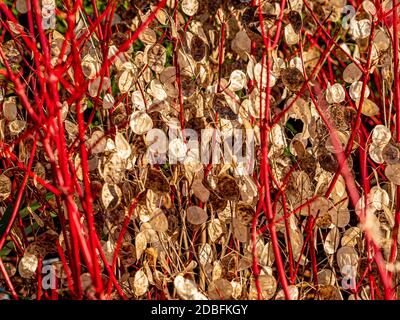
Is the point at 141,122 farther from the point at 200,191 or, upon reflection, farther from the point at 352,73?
the point at 352,73

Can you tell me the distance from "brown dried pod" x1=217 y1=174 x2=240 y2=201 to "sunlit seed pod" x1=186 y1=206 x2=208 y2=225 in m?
0.05

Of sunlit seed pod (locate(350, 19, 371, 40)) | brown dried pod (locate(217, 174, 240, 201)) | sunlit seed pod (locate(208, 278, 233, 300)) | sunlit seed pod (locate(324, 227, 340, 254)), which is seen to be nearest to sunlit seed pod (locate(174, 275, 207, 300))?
sunlit seed pod (locate(208, 278, 233, 300))

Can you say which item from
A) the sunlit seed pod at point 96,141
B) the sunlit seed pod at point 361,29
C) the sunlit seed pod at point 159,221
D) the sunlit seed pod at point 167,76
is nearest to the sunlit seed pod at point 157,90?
the sunlit seed pod at point 167,76

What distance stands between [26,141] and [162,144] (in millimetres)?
295

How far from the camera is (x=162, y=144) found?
3.48ft

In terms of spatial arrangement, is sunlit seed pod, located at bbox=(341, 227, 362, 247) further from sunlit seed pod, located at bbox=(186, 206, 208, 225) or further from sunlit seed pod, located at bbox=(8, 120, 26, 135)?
sunlit seed pod, located at bbox=(8, 120, 26, 135)

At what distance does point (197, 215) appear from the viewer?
1.03 m

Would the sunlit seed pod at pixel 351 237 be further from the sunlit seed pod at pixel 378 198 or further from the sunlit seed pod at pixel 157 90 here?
the sunlit seed pod at pixel 157 90

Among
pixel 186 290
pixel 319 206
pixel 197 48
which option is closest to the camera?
pixel 186 290

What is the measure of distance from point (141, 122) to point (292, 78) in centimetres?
24

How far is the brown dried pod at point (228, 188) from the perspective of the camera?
995 millimetres

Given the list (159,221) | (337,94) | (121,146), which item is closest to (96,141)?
(121,146)

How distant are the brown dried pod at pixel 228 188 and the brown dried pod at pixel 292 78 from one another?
6.9 inches

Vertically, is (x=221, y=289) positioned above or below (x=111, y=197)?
below
